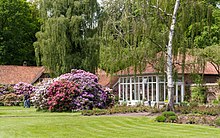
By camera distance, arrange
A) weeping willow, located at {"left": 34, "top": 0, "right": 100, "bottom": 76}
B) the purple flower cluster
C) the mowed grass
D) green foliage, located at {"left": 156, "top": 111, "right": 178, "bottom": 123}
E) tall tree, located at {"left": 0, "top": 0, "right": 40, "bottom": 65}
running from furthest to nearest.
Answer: tall tree, located at {"left": 0, "top": 0, "right": 40, "bottom": 65}, the purple flower cluster, weeping willow, located at {"left": 34, "top": 0, "right": 100, "bottom": 76}, green foliage, located at {"left": 156, "top": 111, "right": 178, "bottom": 123}, the mowed grass

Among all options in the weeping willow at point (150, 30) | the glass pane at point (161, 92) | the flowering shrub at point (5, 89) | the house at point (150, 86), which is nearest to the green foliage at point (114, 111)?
the weeping willow at point (150, 30)

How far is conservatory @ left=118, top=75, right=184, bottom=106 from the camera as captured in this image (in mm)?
34875

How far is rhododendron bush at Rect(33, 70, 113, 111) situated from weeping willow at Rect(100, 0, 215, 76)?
17.2ft

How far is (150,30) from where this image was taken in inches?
907

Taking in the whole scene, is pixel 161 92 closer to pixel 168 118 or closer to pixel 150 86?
pixel 150 86

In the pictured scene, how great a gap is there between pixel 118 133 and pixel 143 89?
22586mm

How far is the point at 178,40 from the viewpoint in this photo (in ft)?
77.6

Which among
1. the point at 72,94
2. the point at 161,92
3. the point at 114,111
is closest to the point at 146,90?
the point at 161,92

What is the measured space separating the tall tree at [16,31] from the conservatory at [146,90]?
2158 cm

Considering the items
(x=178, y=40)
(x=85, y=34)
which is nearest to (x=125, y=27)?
(x=178, y=40)

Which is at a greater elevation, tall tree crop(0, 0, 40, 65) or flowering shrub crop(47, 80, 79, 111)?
tall tree crop(0, 0, 40, 65)

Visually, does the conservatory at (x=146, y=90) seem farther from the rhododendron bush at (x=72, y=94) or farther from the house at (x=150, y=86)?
the rhododendron bush at (x=72, y=94)

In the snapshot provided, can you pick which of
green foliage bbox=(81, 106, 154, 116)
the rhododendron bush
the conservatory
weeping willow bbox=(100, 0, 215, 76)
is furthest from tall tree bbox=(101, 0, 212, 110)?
the conservatory

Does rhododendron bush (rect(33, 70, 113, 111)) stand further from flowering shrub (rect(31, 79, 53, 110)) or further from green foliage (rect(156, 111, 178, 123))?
green foliage (rect(156, 111, 178, 123))
